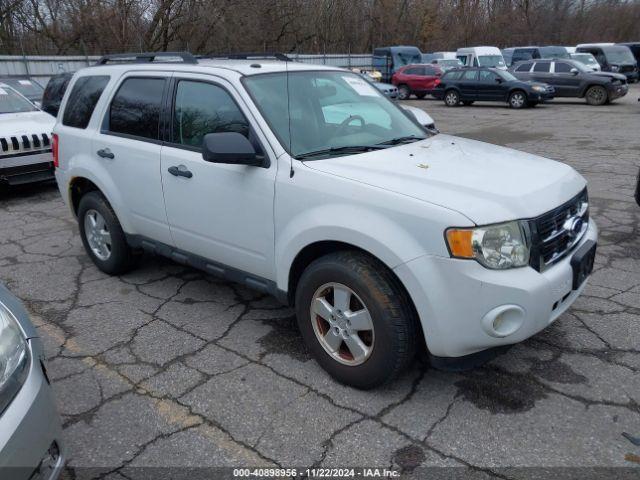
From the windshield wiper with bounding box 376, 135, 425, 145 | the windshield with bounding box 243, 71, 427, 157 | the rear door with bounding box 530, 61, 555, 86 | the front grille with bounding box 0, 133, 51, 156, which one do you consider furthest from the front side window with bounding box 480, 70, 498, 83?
the windshield wiper with bounding box 376, 135, 425, 145

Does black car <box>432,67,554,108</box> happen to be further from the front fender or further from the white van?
the front fender

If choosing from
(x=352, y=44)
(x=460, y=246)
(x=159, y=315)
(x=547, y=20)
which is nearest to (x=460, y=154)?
(x=460, y=246)

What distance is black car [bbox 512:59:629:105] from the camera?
63.2 ft

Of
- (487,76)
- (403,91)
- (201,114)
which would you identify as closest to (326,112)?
(201,114)

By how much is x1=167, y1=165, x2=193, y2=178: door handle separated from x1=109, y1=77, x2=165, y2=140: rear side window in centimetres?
39

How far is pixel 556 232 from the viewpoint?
2826mm

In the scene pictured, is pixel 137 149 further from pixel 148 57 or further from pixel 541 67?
pixel 541 67

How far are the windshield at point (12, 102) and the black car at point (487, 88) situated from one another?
16.2 m

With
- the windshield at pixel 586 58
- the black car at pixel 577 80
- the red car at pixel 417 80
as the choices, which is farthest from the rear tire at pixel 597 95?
the red car at pixel 417 80

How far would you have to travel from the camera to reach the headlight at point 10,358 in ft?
6.25

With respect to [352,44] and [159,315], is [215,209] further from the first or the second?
[352,44]

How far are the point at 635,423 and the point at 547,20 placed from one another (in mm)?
51248

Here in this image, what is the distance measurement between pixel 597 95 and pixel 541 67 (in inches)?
92.9

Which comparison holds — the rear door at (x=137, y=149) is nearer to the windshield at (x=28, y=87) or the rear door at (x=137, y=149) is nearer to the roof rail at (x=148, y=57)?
the roof rail at (x=148, y=57)
